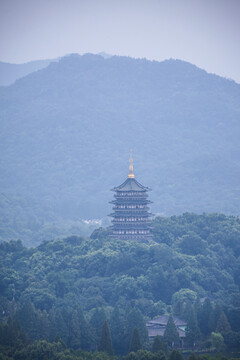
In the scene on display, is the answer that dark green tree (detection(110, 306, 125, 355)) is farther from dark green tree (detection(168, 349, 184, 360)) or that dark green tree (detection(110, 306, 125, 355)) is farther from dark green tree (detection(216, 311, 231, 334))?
dark green tree (detection(168, 349, 184, 360))

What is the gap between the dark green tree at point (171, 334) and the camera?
70125mm

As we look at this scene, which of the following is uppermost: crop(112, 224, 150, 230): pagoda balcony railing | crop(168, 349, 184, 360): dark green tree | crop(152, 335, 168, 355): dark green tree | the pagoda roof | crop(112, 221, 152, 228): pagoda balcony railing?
the pagoda roof

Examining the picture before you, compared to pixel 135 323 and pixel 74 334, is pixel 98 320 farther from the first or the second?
pixel 74 334

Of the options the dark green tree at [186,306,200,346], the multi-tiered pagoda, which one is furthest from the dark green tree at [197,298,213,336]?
the multi-tiered pagoda

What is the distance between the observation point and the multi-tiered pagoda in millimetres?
95250

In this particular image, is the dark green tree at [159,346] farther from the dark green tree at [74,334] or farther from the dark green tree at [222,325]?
the dark green tree at [74,334]

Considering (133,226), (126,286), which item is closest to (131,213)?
(133,226)

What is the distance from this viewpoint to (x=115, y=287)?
283ft

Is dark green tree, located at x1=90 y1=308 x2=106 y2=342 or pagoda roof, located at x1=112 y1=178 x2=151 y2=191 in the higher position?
pagoda roof, located at x1=112 y1=178 x2=151 y2=191

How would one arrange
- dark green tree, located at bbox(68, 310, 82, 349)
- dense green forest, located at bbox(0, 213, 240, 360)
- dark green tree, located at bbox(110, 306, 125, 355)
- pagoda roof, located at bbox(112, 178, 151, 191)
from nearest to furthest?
dark green tree, located at bbox(68, 310, 82, 349) < dark green tree, located at bbox(110, 306, 125, 355) < dense green forest, located at bbox(0, 213, 240, 360) < pagoda roof, located at bbox(112, 178, 151, 191)

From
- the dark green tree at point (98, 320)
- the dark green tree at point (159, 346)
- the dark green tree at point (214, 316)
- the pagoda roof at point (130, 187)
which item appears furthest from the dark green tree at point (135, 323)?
the pagoda roof at point (130, 187)

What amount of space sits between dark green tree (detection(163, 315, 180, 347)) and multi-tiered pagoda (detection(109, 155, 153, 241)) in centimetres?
2528

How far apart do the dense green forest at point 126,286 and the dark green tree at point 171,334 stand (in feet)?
0.65

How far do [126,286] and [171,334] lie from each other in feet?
52.0
